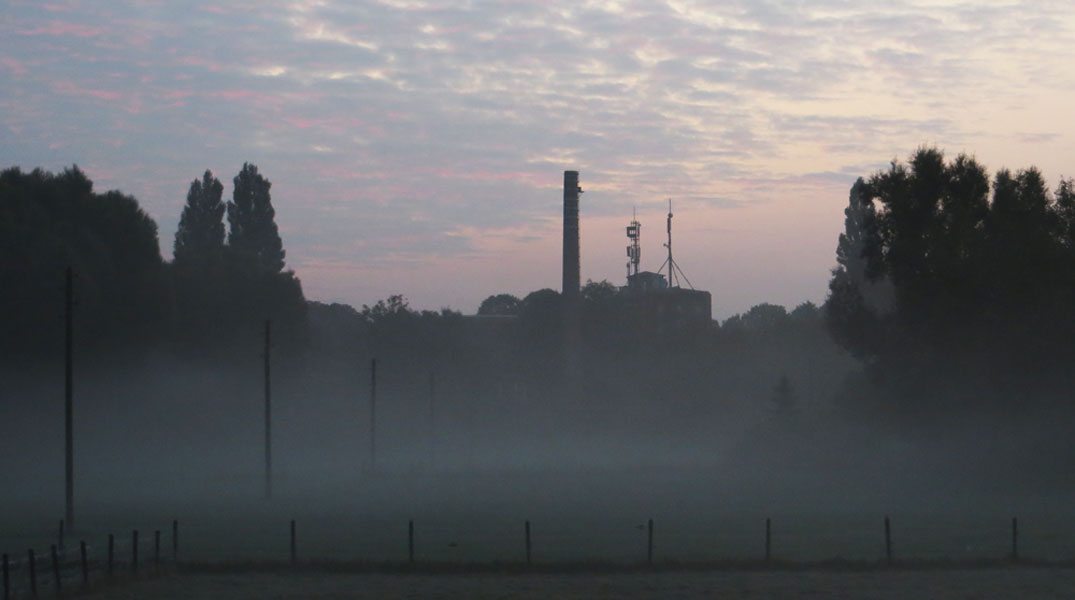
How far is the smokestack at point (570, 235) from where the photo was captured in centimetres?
10306

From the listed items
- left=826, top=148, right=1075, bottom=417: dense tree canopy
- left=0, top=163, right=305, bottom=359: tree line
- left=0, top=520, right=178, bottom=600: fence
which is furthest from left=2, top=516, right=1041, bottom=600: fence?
left=0, top=163, right=305, bottom=359: tree line

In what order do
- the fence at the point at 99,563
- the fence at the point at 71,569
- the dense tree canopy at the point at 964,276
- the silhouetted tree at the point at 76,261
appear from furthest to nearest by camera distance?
the silhouetted tree at the point at 76,261 → the dense tree canopy at the point at 964,276 → the fence at the point at 99,563 → the fence at the point at 71,569

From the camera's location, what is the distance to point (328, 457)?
108562 millimetres

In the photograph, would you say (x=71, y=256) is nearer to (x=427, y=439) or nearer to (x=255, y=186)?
(x=255, y=186)

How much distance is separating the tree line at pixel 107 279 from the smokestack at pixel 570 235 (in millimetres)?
23145

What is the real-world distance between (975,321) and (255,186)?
Result: 6304cm

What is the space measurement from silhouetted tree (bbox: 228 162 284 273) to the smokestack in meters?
23.4

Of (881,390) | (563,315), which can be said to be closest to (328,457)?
(563,315)

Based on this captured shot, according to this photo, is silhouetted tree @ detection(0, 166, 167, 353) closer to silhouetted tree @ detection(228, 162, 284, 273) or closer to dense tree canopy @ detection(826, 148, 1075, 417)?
silhouetted tree @ detection(228, 162, 284, 273)

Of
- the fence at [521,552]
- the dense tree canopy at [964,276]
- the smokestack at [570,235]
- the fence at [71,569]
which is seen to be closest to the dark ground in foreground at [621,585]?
the fence at [71,569]

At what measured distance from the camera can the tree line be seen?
7025 cm

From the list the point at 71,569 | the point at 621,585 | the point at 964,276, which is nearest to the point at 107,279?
the point at 964,276

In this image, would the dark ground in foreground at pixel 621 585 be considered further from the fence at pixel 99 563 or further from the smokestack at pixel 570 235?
the smokestack at pixel 570 235

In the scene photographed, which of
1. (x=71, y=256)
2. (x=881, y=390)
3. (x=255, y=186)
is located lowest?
(x=881, y=390)
